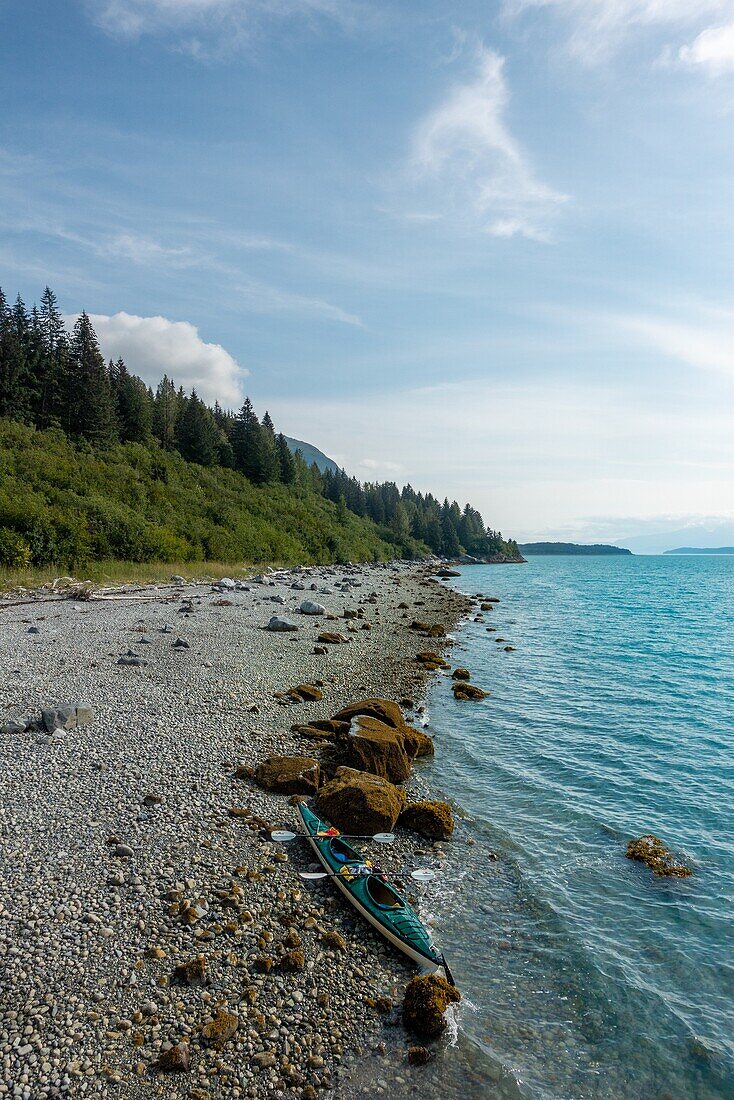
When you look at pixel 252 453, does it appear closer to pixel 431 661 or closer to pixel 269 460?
pixel 269 460

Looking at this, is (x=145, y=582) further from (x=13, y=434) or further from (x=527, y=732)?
(x=527, y=732)

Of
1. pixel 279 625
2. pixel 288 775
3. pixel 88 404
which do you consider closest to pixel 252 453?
pixel 88 404

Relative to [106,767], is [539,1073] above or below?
below

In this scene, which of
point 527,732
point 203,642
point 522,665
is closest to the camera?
point 527,732

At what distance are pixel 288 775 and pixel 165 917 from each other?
4.88 metres

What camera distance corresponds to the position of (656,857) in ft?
39.6

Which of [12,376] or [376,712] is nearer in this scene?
[376,712]

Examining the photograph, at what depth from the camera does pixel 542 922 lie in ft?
32.2

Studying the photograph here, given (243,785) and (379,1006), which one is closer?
(379,1006)

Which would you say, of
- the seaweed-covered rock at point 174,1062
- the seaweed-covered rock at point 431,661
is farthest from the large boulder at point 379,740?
the seaweed-covered rock at point 431,661

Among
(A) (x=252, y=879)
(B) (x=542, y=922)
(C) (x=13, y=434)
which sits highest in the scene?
(C) (x=13, y=434)

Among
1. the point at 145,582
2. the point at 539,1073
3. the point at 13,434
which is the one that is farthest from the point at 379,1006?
the point at 13,434

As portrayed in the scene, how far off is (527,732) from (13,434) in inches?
2486

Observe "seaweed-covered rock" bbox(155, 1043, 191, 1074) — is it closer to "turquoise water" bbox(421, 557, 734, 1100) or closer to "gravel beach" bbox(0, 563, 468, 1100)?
"gravel beach" bbox(0, 563, 468, 1100)
